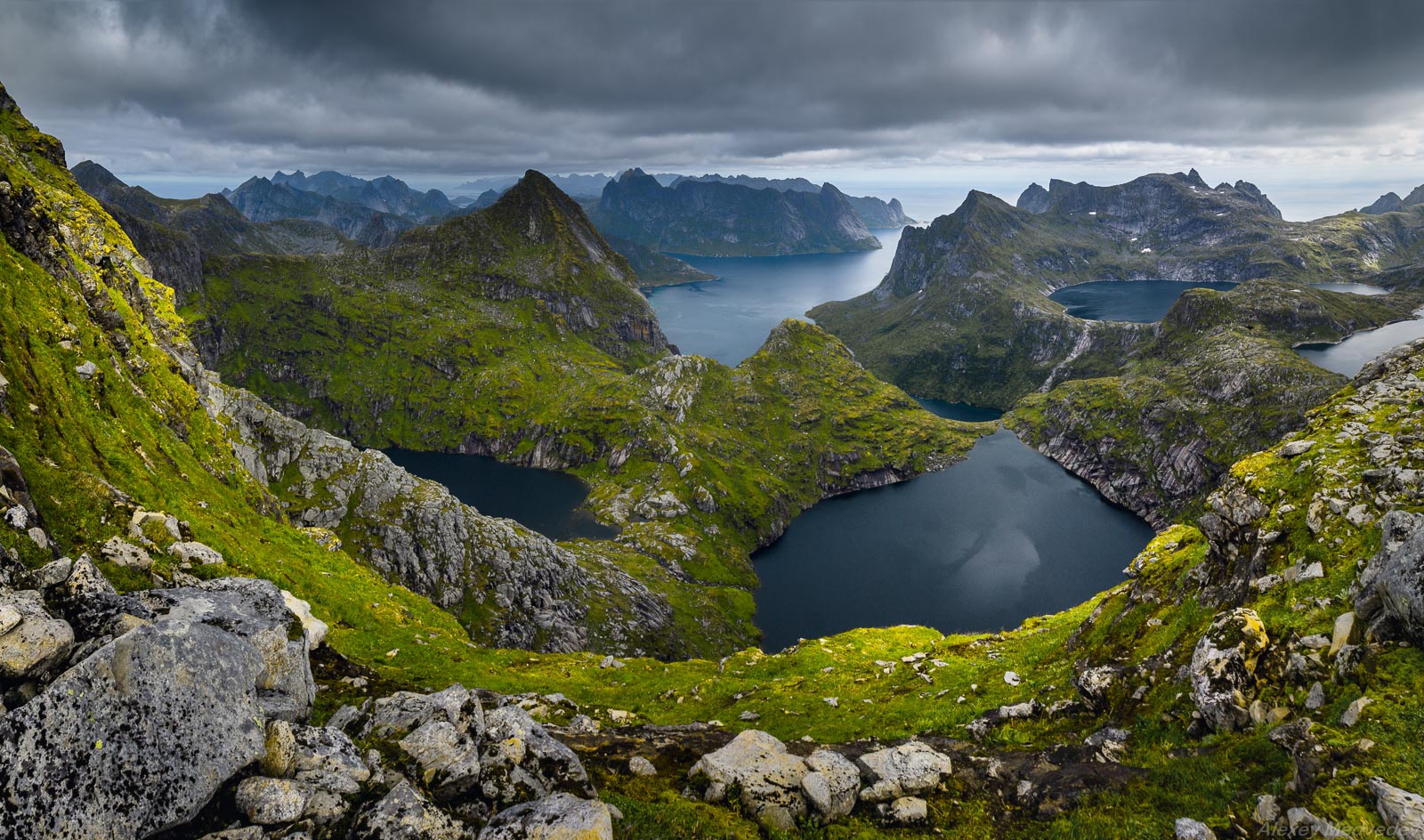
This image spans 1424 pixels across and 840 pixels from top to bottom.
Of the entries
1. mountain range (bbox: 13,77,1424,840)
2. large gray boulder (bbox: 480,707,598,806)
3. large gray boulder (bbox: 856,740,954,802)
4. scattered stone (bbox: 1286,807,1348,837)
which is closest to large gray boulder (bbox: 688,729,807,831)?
mountain range (bbox: 13,77,1424,840)

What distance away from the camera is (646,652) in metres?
117

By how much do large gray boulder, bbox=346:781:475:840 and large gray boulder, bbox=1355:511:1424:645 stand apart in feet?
82.5

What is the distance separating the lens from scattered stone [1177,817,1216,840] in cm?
1430

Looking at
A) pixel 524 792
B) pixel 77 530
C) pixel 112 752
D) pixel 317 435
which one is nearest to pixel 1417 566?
pixel 524 792

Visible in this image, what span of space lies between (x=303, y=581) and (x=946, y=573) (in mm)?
165956

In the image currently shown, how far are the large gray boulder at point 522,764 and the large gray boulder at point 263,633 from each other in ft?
17.4

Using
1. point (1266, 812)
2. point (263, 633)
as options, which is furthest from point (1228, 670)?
point (263, 633)

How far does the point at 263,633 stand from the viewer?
56.1 ft

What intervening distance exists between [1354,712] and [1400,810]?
155 inches

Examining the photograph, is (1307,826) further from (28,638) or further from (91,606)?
(91,606)

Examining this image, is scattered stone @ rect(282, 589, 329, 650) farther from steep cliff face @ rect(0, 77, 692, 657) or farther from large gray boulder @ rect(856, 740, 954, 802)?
large gray boulder @ rect(856, 740, 954, 802)

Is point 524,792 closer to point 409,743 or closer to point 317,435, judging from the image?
point 409,743

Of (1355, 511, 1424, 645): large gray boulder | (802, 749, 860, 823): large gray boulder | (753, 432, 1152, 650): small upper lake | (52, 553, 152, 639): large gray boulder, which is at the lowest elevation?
(753, 432, 1152, 650): small upper lake

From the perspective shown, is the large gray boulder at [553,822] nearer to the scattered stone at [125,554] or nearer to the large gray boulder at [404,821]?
the large gray boulder at [404,821]
